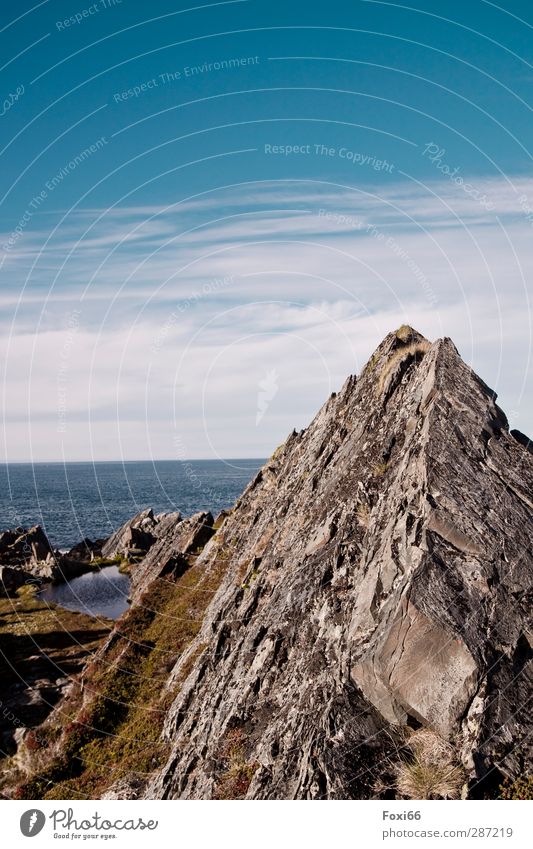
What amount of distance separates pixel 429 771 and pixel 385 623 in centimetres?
354

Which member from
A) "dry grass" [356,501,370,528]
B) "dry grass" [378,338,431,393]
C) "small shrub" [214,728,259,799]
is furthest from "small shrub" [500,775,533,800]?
"dry grass" [378,338,431,393]

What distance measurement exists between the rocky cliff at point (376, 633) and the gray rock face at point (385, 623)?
0.18 ft

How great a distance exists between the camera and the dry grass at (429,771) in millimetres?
14438

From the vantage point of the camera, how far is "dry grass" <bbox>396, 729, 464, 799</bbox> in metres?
14.4

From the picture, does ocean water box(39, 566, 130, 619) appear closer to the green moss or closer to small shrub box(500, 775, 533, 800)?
the green moss

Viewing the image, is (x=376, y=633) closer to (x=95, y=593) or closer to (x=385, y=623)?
(x=385, y=623)

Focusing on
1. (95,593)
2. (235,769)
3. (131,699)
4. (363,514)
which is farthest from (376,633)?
(95,593)

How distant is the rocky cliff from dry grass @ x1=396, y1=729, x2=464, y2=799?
0.05 metres

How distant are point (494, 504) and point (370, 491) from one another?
4.88 meters

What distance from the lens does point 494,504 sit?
1878 centimetres

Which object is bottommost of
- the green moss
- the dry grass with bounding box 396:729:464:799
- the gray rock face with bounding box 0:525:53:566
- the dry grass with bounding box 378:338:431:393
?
the gray rock face with bounding box 0:525:53:566

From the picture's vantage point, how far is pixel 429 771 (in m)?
14.6

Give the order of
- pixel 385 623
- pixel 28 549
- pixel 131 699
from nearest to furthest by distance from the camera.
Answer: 1. pixel 385 623
2. pixel 131 699
3. pixel 28 549

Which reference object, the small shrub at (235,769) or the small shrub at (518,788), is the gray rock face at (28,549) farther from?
the small shrub at (518,788)
